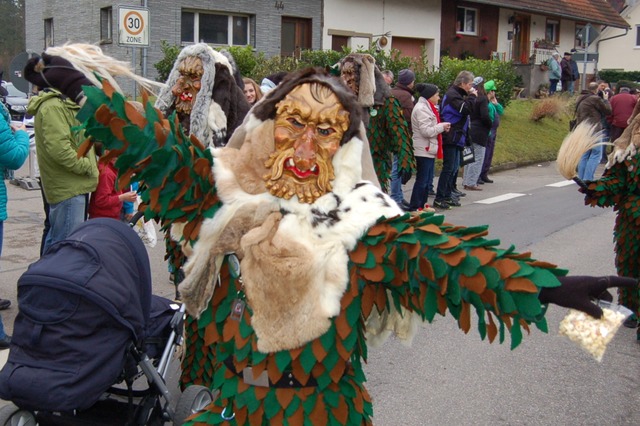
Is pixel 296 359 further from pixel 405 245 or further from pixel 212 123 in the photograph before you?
pixel 212 123

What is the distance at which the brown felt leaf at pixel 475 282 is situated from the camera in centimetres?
227

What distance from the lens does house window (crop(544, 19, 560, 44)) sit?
3250 centimetres

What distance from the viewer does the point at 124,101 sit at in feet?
8.16

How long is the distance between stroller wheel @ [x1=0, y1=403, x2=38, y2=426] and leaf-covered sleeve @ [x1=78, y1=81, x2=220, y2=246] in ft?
4.47

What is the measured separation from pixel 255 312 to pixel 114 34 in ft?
63.7

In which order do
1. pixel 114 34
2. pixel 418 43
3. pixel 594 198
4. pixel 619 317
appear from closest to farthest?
pixel 619 317 < pixel 594 198 < pixel 114 34 < pixel 418 43

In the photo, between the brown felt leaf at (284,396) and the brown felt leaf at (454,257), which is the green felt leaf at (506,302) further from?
the brown felt leaf at (284,396)

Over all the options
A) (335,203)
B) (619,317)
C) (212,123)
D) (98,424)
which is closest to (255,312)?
(335,203)

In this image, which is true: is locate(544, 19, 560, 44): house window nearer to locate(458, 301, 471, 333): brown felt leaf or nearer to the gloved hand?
the gloved hand

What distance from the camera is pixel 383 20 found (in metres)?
24.3

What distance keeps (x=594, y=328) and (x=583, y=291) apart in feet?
0.46

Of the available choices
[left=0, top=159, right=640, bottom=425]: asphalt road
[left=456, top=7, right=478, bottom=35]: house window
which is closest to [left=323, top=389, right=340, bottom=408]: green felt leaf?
[left=0, top=159, right=640, bottom=425]: asphalt road

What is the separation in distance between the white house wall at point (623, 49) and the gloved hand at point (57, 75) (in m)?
41.2

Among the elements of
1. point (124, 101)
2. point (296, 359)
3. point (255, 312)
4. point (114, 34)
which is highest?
point (114, 34)
